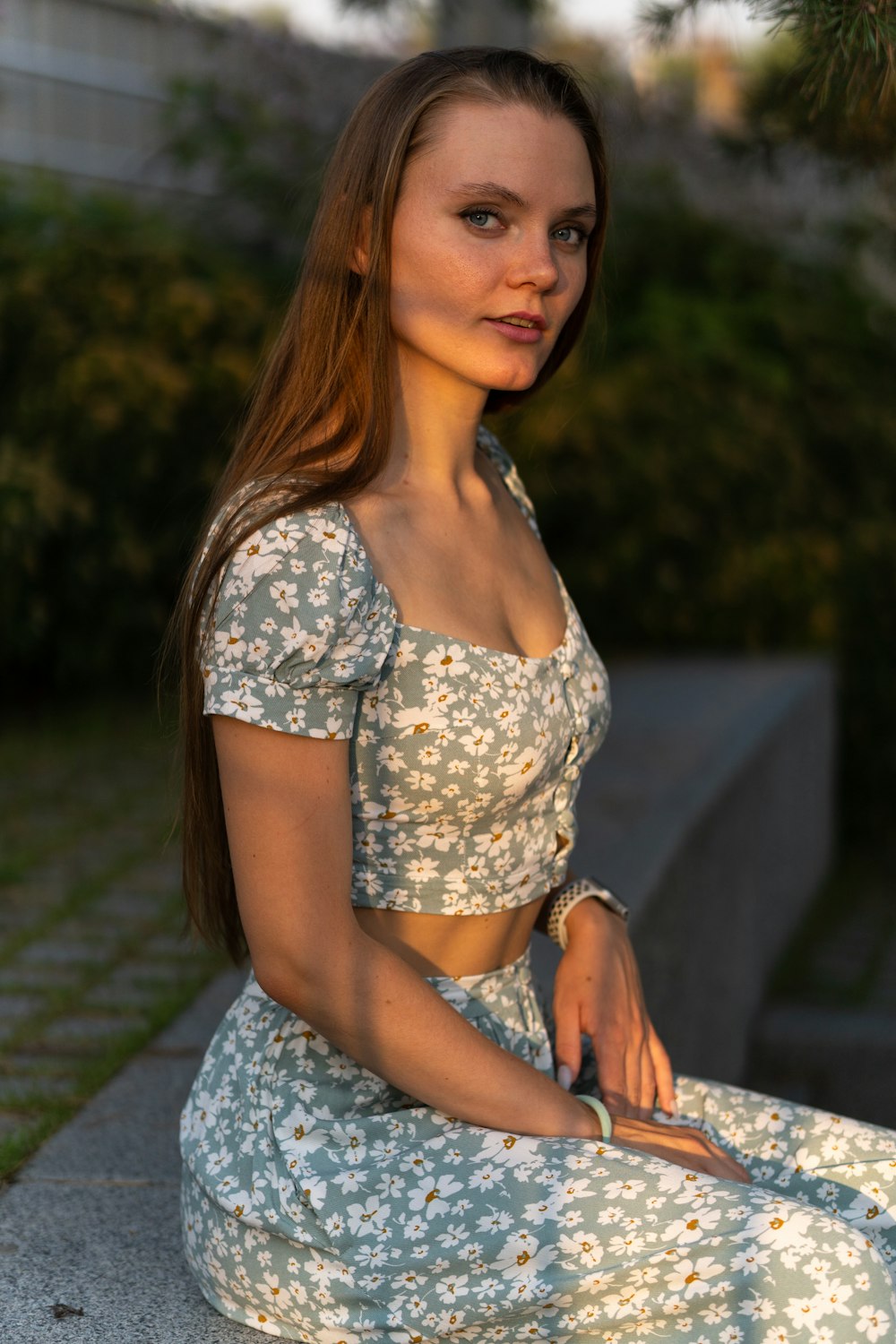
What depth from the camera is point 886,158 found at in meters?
2.83

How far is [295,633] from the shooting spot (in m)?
1.85

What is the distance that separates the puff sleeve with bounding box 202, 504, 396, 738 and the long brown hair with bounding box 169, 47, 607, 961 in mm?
95

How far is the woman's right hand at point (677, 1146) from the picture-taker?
1928 millimetres

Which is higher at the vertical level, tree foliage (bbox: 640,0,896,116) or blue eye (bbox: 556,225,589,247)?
tree foliage (bbox: 640,0,896,116)

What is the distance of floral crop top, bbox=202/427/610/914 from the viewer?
6.09ft

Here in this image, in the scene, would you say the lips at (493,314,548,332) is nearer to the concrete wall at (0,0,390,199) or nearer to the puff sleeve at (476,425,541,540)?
the puff sleeve at (476,425,541,540)

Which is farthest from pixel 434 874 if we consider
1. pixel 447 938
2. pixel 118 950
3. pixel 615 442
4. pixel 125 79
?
pixel 125 79

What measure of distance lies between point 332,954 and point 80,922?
7.77 ft

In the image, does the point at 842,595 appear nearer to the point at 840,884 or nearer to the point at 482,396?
the point at 840,884

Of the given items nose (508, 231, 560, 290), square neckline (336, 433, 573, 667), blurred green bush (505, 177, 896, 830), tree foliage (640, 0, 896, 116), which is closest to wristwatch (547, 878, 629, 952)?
square neckline (336, 433, 573, 667)

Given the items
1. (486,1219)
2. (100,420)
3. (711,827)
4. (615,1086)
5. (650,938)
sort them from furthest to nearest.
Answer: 1. (100,420)
2. (711,827)
3. (650,938)
4. (615,1086)
5. (486,1219)

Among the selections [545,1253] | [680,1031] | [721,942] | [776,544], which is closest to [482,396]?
[545,1253]

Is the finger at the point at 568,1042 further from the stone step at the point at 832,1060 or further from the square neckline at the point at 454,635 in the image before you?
the stone step at the point at 832,1060

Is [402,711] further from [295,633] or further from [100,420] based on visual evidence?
[100,420]
